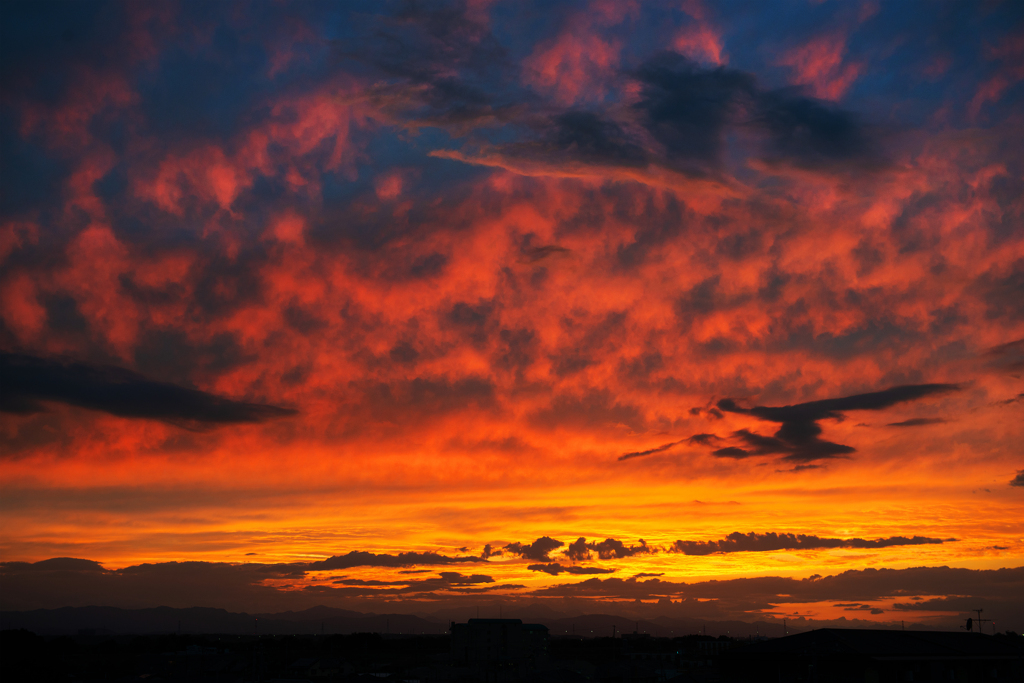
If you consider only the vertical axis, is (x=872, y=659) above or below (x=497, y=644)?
above

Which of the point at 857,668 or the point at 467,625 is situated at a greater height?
the point at 857,668

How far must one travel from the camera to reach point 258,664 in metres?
118

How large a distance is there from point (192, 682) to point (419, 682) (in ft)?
105

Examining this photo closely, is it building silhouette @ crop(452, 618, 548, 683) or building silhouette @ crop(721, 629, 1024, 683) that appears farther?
building silhouette @ crop(452, 618, 548, 683)

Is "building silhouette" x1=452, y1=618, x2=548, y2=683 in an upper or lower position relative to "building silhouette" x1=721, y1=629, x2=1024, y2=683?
lower

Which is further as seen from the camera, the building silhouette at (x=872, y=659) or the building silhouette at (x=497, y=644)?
the building silhouette at (x=497, y=644)

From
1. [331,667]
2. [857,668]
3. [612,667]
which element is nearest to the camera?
[857,668]

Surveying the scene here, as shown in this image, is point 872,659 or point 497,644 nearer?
point 872,659

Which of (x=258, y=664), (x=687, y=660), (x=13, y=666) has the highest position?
(x=13, y=666)

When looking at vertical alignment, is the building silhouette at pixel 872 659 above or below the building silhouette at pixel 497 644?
above

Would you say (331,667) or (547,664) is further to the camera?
(547,664)

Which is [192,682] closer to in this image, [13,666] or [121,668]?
[13,666]

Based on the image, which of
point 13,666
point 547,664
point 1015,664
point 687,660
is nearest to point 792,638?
point 1015,664

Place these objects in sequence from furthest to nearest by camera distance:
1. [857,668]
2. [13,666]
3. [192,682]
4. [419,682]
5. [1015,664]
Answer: [419,682], [192,682], [13,666], [1015,664], [857,668]
